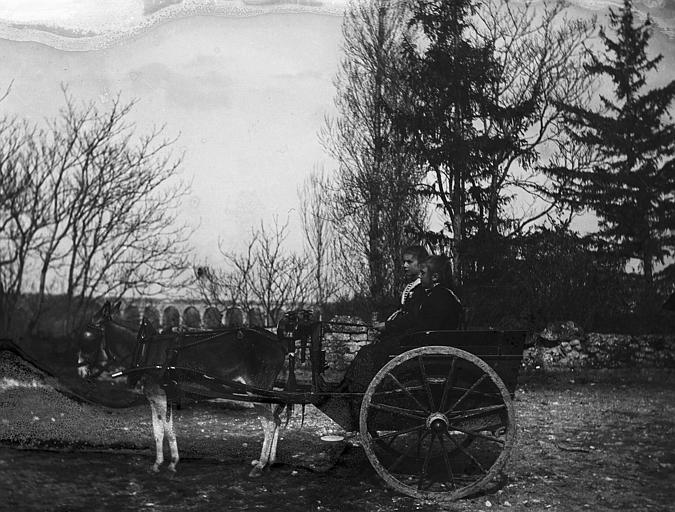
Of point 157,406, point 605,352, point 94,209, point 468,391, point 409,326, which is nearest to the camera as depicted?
point 468,391

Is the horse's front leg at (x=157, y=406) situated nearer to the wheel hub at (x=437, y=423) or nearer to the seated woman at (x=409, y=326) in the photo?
the seated woman at (x=409, y=326)

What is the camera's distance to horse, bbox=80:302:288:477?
13.9ft

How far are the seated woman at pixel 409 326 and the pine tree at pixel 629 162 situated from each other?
320 cm

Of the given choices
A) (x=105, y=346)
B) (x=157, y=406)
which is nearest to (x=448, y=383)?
(x=157, y=406)

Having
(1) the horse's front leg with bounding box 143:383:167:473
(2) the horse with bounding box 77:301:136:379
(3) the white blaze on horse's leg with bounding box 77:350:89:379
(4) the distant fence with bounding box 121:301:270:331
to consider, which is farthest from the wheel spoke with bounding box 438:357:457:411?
(4) the distant fence with bounding box 121:301:270:331

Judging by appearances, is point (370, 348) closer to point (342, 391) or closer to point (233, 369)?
point (342, 391)

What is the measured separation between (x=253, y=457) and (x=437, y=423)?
5.32 feet

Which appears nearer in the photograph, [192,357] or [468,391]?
[468,391]

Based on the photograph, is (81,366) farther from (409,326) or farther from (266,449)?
(409,326)

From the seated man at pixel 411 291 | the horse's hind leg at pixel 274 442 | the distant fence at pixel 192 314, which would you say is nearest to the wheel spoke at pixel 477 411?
the seated man at pixel 411 291

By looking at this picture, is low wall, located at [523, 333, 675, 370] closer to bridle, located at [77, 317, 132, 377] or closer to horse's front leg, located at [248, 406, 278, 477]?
horse's front leg, located at [248, 406, 278, 477]

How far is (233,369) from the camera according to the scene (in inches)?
173

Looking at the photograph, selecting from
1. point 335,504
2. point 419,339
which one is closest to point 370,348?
point 419,339

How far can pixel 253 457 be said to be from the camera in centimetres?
454
